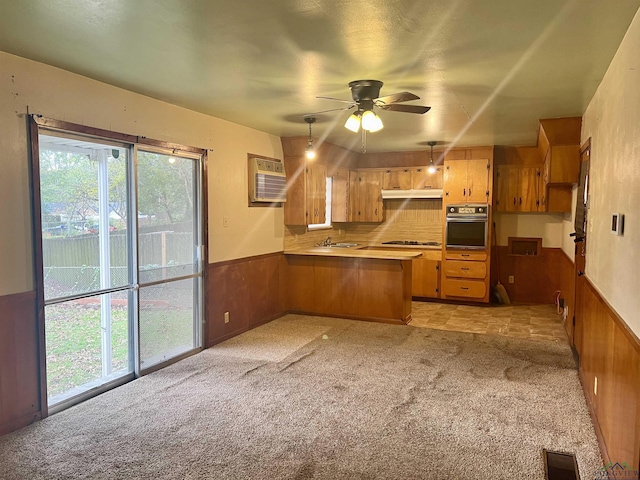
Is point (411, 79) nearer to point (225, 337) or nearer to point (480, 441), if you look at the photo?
point (480, 441)

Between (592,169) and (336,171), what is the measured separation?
4044 millimetres

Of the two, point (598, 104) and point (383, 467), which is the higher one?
point (598, 104)

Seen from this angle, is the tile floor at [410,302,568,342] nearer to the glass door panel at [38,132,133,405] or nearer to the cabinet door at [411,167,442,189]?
the cabinet door at [411,167,442,189]

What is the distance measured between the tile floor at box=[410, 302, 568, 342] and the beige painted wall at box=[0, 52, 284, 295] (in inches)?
101

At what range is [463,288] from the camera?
6.81m

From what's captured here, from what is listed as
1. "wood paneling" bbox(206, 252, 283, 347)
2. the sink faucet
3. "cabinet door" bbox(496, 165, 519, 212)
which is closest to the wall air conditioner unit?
"wood paneling" bbox(206, 252, 283, 347)

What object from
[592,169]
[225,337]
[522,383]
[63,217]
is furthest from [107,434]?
[592,169]

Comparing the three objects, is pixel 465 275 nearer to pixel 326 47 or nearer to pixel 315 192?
pixel 315 192

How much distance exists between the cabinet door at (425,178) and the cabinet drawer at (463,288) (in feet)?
5.14

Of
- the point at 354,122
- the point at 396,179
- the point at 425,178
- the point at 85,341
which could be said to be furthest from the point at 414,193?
the point at 85,341

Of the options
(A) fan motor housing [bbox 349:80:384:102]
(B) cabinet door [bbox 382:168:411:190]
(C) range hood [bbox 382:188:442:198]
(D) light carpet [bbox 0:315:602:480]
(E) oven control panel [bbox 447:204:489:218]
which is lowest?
(D) light carpet [bbox 0:315:602:480]

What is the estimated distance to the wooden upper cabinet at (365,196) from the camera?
768 cm

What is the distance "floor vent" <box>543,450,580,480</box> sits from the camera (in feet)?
7.98

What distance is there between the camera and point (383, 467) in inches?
98.5
